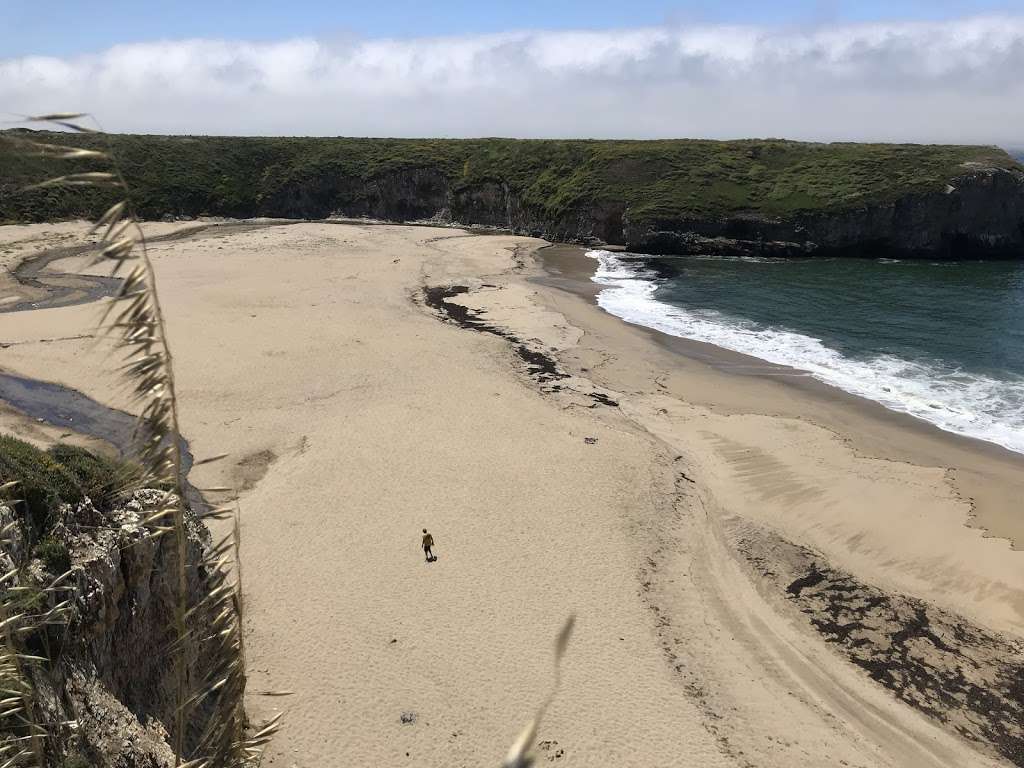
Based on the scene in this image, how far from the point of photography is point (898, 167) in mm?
68438

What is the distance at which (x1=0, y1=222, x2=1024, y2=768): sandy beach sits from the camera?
12.8m

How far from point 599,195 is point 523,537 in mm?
55742

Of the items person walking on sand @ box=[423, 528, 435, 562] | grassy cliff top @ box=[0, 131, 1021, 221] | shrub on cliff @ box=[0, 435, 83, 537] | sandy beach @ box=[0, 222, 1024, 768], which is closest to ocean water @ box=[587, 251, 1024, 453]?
sandy beach @ box=[0, 222, 1024, 768]

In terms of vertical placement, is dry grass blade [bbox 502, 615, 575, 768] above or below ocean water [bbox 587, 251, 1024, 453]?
above

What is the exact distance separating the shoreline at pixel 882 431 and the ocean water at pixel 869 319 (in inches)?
34.5

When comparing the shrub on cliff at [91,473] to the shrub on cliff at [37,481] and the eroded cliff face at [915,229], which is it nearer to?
the shrub on cliff at [37,481]

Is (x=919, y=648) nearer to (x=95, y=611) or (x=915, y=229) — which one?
(x=95, y=611)

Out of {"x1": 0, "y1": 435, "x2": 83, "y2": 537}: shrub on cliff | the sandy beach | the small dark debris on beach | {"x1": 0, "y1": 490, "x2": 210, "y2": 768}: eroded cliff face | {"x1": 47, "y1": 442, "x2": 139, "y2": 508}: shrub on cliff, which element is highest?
{"x1": 0, "y1": 435, "x2": 83, "y2": 537}: shrub on cliff

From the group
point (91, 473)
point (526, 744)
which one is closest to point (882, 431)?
point (91, 473)

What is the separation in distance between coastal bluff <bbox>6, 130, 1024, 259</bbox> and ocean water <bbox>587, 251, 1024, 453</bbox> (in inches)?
175

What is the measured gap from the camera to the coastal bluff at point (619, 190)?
63062 millimetres

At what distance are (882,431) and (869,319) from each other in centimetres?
1813

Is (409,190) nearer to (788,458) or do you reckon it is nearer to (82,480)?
(788,458)

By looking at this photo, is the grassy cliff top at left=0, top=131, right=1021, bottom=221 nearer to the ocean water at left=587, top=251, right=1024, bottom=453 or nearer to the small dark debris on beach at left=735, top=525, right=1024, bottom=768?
the ocean water at left=587, top=251, right=1024, bottom=453
